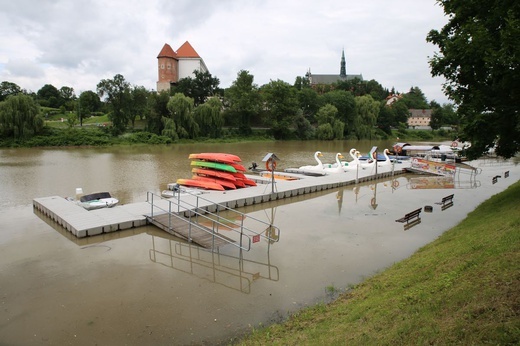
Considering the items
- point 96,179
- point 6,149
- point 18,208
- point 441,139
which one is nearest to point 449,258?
point 18,208

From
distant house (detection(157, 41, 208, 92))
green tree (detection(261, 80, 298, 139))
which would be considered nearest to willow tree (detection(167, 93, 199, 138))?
green tree (detection(261, 80, 298, 139))

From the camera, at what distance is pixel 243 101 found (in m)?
64.9

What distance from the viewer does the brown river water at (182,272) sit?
6625 mm

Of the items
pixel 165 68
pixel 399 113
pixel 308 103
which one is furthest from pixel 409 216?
pixel 399 113

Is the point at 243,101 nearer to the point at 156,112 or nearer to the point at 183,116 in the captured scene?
the point at 183,116

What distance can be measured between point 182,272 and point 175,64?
263 feet

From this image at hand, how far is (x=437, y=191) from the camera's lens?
2005 centimetres

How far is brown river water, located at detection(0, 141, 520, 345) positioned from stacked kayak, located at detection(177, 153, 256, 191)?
2.53m

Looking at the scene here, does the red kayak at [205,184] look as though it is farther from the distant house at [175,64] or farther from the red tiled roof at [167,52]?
the red tiled roof at [167,52]

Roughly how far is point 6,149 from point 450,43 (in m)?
45.6

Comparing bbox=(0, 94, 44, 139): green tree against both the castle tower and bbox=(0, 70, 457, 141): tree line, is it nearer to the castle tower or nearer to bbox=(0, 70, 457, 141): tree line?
bbox=(0, 70, 457, 141): tree line

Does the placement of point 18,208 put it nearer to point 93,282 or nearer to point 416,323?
point 93,282

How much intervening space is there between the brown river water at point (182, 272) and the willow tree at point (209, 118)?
132ft

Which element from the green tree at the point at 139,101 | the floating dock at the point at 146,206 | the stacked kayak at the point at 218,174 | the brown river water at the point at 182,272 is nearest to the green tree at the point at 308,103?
the green tree at the point at 139,101
